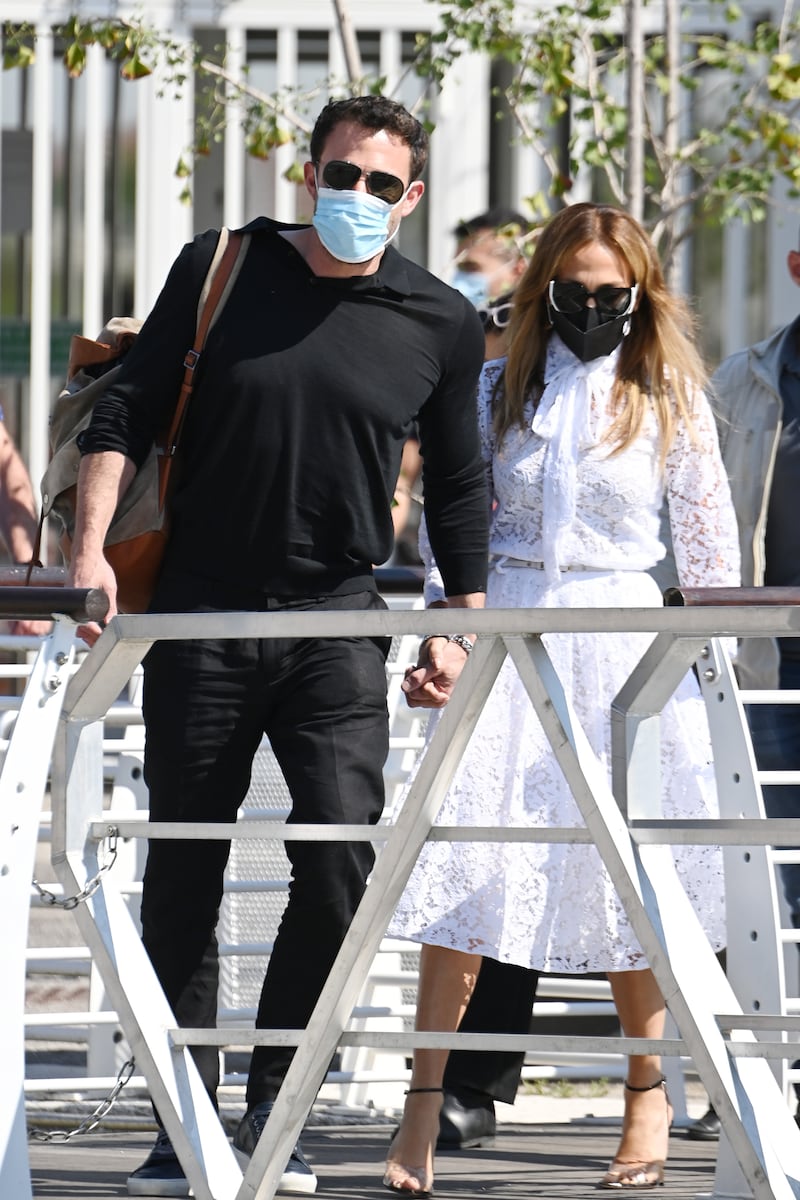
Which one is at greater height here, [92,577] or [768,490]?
[768,490]

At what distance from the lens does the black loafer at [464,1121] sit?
4.16 metres

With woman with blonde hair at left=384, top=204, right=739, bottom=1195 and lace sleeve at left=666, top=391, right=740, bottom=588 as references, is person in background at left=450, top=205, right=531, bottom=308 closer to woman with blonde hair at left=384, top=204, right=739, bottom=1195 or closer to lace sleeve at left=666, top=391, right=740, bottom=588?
woman with blonde hair at left=384, top=204, right=739, bottom=1195

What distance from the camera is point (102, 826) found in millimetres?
2992

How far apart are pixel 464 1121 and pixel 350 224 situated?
1.96 metres

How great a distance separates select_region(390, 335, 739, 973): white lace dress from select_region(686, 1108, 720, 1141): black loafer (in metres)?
0.64

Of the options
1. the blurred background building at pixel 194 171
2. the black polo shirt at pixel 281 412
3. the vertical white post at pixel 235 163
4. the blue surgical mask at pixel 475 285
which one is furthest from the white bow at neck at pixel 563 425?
the vertical white post at pixel 235 163

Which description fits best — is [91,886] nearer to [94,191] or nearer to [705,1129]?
[705,1129]

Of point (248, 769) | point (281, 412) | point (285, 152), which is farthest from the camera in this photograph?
point (285, 152)

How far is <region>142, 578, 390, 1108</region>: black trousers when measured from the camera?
347 centimetres

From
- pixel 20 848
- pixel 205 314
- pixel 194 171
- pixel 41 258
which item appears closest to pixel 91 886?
pixel 20 848

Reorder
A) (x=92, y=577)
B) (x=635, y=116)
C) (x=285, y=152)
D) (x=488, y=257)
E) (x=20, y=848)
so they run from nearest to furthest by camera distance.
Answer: (x=20, y=848)
(x=92, y=577)
(x=635, y=116)
(x=488, y=257)
(x=285, y=152)

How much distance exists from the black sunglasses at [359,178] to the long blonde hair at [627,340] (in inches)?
23.3

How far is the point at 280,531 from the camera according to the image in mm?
3443

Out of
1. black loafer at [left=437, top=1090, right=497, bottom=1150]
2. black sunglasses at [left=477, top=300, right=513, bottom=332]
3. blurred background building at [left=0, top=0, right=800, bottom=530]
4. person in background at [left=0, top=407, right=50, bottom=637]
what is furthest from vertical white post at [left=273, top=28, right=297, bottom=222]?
black loafer at [left=437, top=1090, right=497, bottom=1150]
